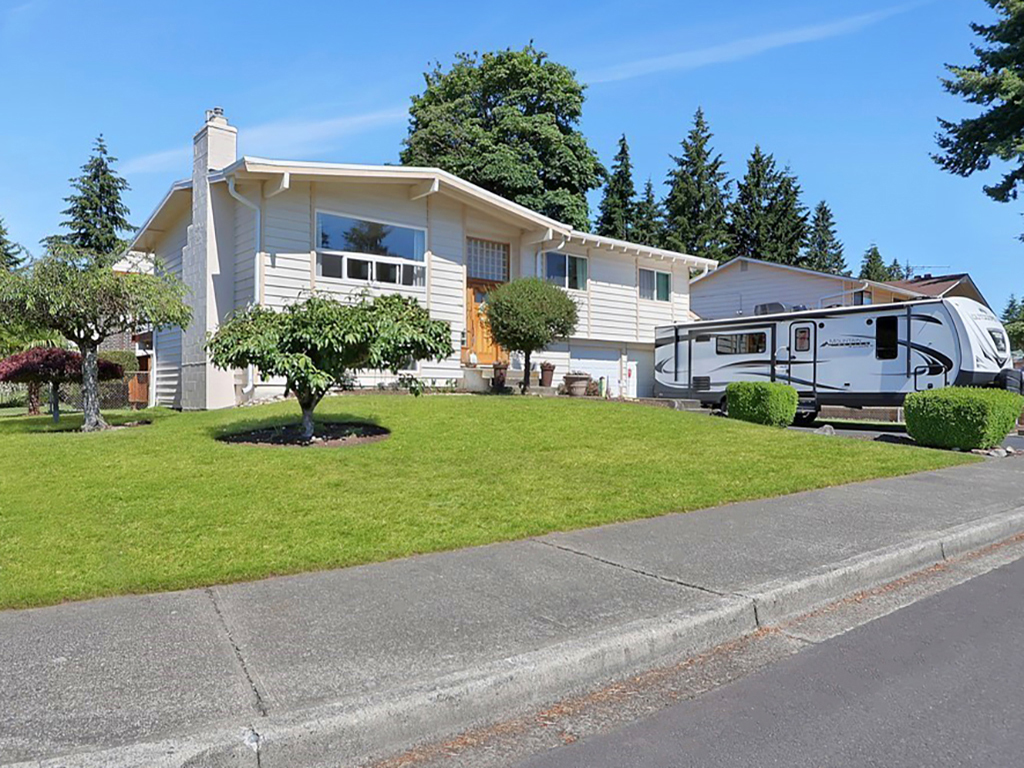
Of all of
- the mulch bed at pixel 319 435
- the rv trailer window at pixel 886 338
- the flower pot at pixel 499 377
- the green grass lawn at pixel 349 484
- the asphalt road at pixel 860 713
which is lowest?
the asphalt road at pixel 860 713

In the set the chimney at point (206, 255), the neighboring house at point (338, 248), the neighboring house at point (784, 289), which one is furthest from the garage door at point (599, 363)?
the chimney at point (206, 255)

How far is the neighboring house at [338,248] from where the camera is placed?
50.2ft

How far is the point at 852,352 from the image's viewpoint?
1673cm

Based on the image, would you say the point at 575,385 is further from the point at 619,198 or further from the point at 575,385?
the point at 619,198

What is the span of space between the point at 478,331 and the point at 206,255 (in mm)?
6910

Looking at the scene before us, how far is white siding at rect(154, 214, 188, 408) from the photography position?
17.9 meters

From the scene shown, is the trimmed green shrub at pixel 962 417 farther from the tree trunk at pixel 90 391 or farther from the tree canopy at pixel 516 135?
the tree canopy at pixel 516 135

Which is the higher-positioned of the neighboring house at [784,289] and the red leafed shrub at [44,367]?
the neighboring house at [784,289]

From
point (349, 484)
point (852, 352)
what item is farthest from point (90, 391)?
point (852, 352)

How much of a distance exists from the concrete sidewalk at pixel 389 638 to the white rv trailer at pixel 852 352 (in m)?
10.1

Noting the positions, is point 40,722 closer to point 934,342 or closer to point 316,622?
point 316,622

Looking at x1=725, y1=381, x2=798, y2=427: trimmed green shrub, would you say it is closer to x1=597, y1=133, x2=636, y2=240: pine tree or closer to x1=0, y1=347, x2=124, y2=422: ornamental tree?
x1=0, y1=347, x2=124, y2=422: ornamental tree

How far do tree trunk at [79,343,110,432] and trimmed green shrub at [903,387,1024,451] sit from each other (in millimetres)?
14149

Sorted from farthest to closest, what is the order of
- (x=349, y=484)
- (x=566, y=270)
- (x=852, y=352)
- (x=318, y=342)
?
(x=566, y=270), (x=852, y=352), (x=318, y=342), (x=349, y=484)
